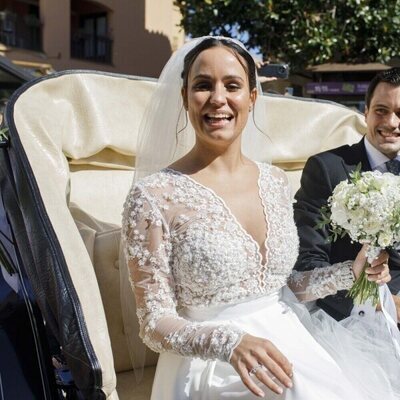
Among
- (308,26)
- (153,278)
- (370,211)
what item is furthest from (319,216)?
(308,26)

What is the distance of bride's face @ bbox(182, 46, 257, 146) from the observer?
5.35 ft

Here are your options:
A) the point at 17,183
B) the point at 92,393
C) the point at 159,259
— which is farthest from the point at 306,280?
the point at 17,183

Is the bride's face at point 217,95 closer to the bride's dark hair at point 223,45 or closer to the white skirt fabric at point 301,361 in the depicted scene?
the bride's dark hair at point 223,45

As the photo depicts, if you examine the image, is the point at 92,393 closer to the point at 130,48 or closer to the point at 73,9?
the point at 130,48

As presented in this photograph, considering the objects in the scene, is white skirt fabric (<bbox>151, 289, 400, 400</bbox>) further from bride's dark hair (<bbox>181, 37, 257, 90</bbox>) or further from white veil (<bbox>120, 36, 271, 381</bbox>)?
bride's dark hair (<bbox>181, 37, 257, 90</bbox>)

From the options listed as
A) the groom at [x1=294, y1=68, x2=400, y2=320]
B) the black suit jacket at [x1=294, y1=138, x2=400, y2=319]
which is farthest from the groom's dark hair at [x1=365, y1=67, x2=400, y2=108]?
the black suit jacket at [x1=294, y1=138, x2=400, y2=319]

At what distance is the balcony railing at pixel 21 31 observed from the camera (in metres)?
12.2

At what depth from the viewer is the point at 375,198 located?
161 cm

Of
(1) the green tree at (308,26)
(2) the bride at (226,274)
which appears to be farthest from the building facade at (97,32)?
(2) the bride at (226,274)

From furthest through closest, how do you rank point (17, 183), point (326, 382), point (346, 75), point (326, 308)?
point (346, 75) → point (326, 308) → point (17, 183) → point (326, 382)

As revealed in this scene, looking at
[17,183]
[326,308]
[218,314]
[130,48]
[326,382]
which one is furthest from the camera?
[130,48]

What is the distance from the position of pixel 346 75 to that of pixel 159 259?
8117 mm

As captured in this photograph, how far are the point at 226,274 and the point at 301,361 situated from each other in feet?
1.02

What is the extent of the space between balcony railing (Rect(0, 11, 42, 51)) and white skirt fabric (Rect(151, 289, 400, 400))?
12.0 m
